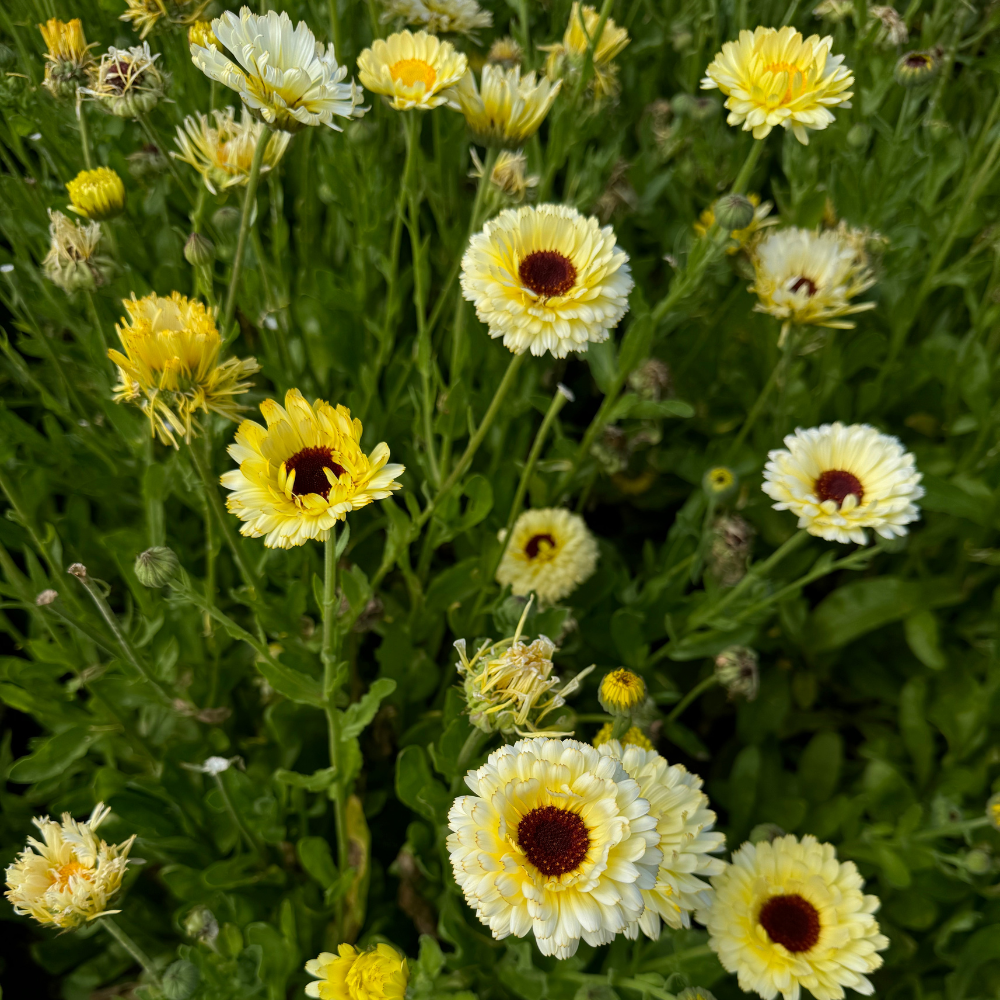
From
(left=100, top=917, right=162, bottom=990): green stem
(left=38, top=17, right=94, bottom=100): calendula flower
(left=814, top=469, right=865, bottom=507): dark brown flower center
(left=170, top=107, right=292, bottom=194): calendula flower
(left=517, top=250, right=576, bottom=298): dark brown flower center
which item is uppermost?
(left=38, top=17, right=94, bottom=100): calendula flower

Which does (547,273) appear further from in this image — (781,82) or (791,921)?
(791,921)

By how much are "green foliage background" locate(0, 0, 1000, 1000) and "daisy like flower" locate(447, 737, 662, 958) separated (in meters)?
0.28

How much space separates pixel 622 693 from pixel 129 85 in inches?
44.7

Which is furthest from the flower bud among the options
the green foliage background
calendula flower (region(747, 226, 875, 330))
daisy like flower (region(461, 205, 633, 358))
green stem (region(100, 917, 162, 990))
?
calendula flower (region(747, 226, 875, 330))

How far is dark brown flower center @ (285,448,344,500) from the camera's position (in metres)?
0.98

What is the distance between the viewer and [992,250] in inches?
82.7

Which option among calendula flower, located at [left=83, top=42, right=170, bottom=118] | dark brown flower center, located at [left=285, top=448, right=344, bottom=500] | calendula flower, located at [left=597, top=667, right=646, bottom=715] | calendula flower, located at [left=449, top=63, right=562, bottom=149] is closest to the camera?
dark brown flower center, located at [left=285, top=448, right=344, bottom=500]

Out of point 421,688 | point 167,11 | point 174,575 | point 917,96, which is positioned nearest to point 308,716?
point 421,688

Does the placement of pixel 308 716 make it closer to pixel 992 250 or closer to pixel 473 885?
pixel 473 885

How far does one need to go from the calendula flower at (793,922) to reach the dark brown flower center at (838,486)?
551 millimetres

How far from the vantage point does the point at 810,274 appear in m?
1.67

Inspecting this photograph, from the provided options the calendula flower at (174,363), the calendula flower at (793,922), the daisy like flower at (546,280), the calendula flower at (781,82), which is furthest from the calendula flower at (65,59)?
the calendula flower at (793,922)

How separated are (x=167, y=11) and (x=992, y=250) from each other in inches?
74.9

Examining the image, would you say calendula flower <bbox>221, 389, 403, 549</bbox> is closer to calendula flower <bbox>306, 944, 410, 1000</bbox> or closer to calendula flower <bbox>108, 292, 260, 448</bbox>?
calendula flower <bbox>108, 292, 260, 448</bbox>
